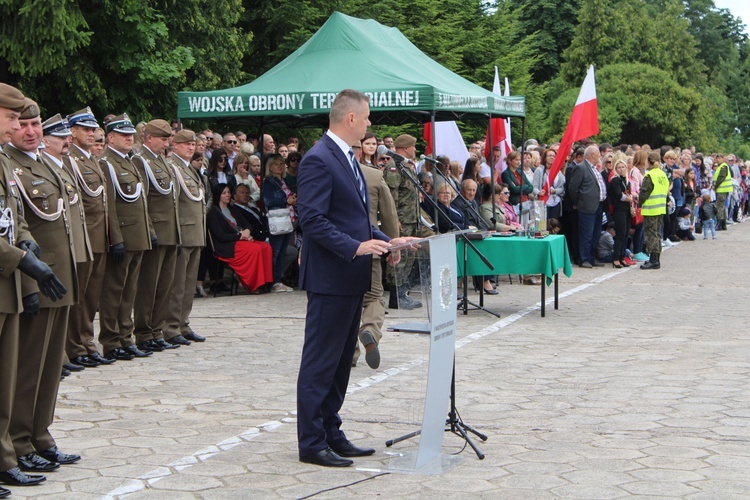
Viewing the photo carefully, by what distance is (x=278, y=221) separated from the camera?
15.5m

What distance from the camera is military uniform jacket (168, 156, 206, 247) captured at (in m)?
11.0

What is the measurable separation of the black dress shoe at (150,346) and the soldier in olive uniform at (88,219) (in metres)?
0.66

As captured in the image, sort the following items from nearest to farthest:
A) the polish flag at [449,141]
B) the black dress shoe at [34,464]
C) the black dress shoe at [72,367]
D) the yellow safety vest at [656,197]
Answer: the black dress shoe at [34,464]
the black dress shoe at [72,367]
the polish flag at [449,141]
the yellow safety vest at [656,197]

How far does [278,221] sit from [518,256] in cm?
394

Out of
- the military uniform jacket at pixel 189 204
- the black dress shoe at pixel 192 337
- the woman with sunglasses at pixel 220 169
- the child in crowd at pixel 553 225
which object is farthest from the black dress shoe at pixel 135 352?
the child in crowd at pixel 553 225

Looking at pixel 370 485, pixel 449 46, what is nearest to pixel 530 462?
pixel 370 485

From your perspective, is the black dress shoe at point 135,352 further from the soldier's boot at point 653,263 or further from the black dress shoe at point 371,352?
the soldier's boot at point 653,263

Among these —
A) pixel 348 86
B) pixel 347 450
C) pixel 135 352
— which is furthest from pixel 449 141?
pixel 347 450

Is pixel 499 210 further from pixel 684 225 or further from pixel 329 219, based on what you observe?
pixel 684 225

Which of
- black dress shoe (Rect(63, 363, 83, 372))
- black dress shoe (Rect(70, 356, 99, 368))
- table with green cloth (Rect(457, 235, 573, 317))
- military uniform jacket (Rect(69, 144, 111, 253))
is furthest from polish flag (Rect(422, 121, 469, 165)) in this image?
black dress shoe (Rect(63, 363, 83, 372))

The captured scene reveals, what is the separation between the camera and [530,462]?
6.46 m

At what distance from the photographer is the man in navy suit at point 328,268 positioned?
633 centimetres

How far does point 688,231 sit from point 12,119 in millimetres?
22971

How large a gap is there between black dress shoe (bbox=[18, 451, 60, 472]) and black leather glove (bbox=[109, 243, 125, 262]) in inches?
153
